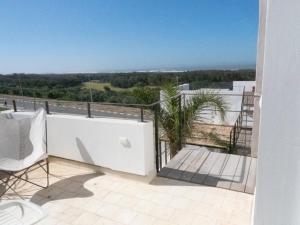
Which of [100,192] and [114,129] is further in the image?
[114,129]

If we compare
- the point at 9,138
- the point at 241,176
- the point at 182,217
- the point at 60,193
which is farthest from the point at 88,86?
the point at 241,176

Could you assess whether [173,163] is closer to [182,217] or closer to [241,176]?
[241,176]

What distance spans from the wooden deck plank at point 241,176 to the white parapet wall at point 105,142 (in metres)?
1.11

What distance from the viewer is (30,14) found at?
24.4ft

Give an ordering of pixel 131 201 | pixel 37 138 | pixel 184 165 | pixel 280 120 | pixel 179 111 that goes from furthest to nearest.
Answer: pixel 179 111, pixel 184 165, pixel 37 138, pixel 131 201, pixel 280 120

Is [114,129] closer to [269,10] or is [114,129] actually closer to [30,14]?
[269,10]

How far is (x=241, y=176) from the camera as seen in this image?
327cm

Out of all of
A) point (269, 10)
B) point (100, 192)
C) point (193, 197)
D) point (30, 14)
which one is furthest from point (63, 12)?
point (269, 10)

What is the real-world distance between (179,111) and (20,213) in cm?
280

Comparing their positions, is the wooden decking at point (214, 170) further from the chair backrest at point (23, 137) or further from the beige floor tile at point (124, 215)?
the chair backrest at point (23, 137)

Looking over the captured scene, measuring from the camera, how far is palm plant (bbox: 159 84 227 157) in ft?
14.1

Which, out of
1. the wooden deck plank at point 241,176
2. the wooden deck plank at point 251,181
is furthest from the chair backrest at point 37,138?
the wooden deck plank at point 251,181

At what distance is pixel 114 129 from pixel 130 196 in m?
0.90

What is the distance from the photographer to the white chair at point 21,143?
3022 millimetres
